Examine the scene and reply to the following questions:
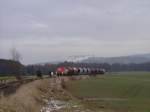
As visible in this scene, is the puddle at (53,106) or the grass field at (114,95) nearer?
the puddle at (53,106)

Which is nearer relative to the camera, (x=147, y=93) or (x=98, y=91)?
(x=147, y=93)

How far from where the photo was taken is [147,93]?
2151 inches

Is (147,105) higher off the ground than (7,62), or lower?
lower

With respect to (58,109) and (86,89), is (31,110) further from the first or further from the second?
(86,89)

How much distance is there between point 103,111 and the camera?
37.5 meters

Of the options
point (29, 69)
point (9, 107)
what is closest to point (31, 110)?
point (9, 107)

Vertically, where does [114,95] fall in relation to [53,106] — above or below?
above

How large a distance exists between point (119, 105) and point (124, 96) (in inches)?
444

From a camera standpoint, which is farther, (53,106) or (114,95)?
(114,95)

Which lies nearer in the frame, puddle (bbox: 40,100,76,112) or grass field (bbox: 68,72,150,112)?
puddle (bbox: 40,100,76,112)

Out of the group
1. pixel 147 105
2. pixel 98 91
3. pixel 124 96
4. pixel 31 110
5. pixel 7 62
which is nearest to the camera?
→ pixel 31 110

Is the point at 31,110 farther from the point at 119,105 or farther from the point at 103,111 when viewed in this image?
the point at 119,105

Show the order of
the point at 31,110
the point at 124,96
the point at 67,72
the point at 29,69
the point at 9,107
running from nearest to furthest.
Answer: the point at 9,107, the point at 31,110, the point at 124,96, the point at 67,72, the point at 29,69

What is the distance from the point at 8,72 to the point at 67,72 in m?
14.6
